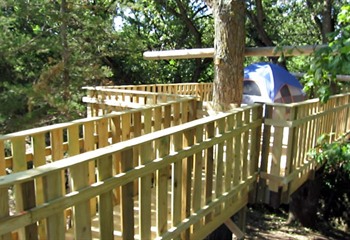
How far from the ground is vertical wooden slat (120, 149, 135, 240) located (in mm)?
6098

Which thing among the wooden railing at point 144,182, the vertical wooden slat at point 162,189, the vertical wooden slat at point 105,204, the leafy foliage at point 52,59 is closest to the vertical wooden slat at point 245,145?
the wooden railing at point 144,182

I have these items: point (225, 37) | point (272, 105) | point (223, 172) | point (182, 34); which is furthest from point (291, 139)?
point (182, 34)

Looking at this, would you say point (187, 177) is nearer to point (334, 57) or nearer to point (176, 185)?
point (176, 185)

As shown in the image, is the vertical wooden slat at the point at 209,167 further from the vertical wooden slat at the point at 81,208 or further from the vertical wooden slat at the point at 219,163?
the vertical wooden slat at the point at 81,208

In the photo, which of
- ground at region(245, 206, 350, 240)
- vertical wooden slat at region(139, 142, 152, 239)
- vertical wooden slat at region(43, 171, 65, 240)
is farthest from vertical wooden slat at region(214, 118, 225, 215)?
ground at region(245, 206, 350, 240)

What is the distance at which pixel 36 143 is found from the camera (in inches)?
106

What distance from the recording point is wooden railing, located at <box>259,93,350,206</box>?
3539 millimetres

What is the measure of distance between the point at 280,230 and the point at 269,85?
141 inches

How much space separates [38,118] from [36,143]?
4684mm

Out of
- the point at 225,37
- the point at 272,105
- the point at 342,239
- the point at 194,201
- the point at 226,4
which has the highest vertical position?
the point at 226,4

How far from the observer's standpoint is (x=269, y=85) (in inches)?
329

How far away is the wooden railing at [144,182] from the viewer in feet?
5.22

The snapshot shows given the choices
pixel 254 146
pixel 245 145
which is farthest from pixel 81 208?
pixel 254 146

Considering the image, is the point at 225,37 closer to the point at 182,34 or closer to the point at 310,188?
the point at 310,188
